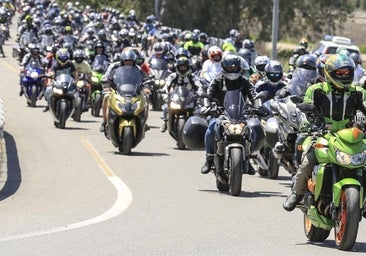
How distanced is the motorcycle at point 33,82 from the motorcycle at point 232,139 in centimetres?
2020

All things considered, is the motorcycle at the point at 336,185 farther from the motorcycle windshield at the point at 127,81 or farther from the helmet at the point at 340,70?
the motorcycle windshield at the point at 127,81

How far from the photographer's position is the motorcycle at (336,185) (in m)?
11.6

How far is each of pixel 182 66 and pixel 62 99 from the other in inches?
199

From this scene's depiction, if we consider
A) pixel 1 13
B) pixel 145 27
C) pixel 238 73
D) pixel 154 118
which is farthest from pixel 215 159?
pixel 1 13

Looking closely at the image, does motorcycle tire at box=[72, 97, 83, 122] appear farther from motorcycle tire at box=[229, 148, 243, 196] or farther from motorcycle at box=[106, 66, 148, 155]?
motorcycle tire at box=[229, 148, 243, 196]

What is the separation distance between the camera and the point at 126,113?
2344cm

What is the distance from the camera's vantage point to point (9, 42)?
7494 centimetres

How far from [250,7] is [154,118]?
1918 inches

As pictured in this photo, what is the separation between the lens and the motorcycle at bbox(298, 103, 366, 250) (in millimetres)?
11617

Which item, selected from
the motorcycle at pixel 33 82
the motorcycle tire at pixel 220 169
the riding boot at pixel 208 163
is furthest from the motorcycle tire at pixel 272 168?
the motorcycle at pixel 33 82

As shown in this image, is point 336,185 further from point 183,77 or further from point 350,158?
point 183,77

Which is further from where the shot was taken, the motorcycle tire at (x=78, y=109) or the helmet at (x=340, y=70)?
the motorcycle tire at (x=78, y=109)

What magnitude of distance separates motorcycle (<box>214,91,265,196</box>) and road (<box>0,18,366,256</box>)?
254 mm

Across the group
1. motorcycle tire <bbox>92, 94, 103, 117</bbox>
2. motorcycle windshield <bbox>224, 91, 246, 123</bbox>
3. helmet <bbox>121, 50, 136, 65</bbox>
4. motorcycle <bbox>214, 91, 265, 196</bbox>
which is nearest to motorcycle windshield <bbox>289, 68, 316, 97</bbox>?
motorcycle <bbox>214, 91, 265, 196</bbox>
